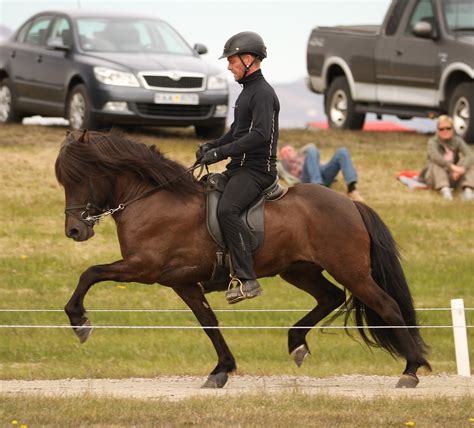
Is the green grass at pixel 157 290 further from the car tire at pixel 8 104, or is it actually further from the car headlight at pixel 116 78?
the car headlight at pixel 116 78

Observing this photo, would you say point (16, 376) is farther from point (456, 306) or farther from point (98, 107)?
point (98, 107)

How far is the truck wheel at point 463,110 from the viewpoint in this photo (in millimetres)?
23984

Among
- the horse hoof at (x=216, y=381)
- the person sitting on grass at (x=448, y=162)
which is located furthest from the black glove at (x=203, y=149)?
the person sitting on grass at (x=448, y=162)

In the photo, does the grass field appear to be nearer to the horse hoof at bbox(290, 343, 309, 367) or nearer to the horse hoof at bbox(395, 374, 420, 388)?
the horse hoof at bbox(290, 343, 309, 367)

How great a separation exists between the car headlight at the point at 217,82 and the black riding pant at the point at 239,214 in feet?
35.7

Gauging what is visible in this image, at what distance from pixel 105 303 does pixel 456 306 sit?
15.3 feet

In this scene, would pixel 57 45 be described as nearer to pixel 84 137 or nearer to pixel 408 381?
pixel 84 137

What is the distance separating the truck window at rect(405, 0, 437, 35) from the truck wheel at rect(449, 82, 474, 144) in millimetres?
1249

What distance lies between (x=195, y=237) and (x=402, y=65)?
13.5 meters

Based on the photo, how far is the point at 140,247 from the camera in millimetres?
12391

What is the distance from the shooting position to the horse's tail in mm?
13078

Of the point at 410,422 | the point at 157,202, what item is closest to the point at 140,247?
the point at 157,202

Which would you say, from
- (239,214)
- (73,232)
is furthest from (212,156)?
(73,232)

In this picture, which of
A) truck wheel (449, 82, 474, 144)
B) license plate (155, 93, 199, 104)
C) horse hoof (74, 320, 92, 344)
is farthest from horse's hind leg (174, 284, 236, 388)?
truck wheel (449, 82, 474, 144)
